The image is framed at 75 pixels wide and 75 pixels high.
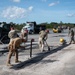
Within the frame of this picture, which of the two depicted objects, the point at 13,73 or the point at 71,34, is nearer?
the point at 13,73

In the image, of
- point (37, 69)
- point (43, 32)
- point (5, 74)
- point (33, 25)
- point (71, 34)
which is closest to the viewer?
point (5, 74)

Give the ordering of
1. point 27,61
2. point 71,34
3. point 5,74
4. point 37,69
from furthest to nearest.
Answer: point 71,34
point 27,61
point 37,69
point 5,74

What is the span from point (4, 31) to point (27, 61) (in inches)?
668

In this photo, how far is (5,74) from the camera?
41.1ft

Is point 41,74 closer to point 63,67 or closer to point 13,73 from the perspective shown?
point 13,73

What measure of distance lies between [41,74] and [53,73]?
56 centimetres

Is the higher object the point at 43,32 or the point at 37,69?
the point at 43,32

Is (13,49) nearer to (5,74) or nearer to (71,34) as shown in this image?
(5,74)

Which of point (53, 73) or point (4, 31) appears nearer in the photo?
point (53, 73)

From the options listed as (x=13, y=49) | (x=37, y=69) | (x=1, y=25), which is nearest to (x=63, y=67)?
(x=37, y=69)

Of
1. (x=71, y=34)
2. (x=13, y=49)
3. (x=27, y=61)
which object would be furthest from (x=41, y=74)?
(x=71, y=34)

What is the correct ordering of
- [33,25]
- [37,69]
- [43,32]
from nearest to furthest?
[37,69]
[43,32]
[33,25]

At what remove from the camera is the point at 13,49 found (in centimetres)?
1473

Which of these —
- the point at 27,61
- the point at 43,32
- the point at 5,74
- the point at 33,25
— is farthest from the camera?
the point at 33,25
